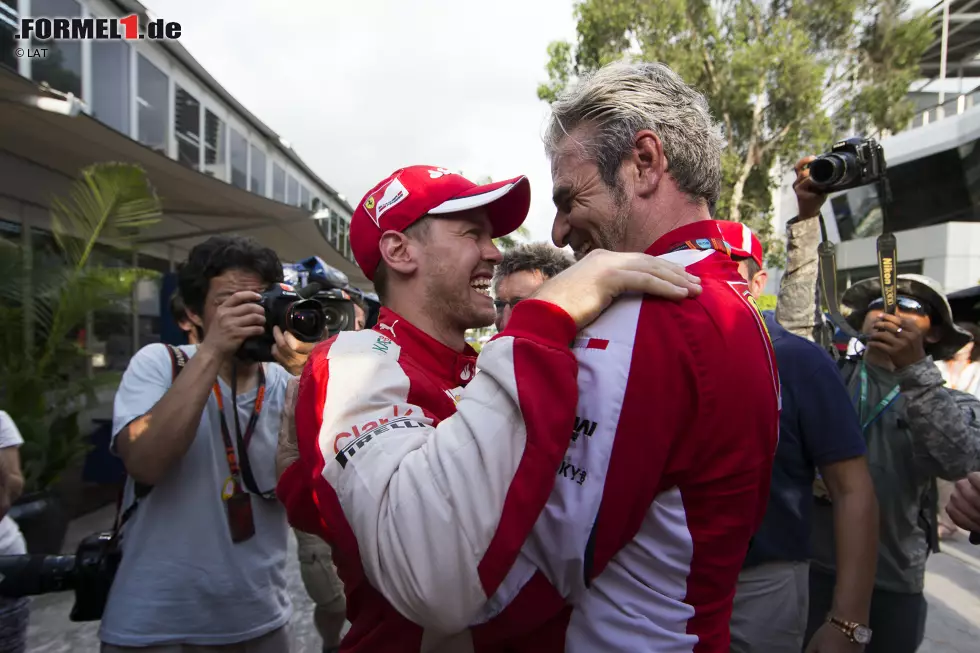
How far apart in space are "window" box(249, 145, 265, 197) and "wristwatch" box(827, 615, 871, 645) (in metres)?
15.6

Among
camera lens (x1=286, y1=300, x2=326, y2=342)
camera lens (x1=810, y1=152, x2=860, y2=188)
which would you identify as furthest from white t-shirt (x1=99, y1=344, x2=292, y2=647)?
camera lens (x1=810, y1=152, x2=860, y2=188)

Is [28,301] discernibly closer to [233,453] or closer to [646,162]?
[233,453]

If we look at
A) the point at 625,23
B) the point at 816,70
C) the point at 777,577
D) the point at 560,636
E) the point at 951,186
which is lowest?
the point at 777,577

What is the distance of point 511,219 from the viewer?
1.67 metres

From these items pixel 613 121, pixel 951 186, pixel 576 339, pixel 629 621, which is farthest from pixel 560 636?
Result: pixel 951 186

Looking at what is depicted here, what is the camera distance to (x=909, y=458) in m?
2.56

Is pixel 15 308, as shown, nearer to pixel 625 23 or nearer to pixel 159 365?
pixel 159 365

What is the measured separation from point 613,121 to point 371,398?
0.71 metres

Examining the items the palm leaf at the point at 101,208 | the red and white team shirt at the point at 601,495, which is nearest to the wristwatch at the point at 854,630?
the red and white team shirt at the point at 601,495

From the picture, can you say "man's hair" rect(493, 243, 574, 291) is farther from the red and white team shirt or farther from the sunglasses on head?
the red and white team shirt

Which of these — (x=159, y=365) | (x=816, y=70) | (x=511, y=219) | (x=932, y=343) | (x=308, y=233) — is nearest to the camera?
(x=511, y=219)

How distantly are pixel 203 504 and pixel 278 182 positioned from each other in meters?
17.0

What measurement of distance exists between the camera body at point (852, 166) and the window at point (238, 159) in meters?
13.1

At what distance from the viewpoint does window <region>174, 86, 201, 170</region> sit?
1059 centimetres
